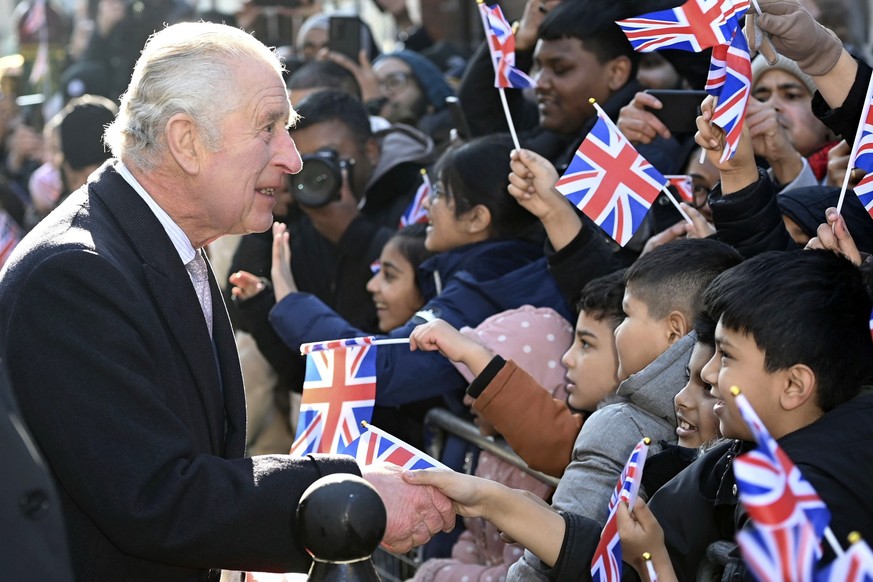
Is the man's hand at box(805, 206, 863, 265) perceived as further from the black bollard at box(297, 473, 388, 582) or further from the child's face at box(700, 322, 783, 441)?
the black bollard at box(297, 473, 388, 582)

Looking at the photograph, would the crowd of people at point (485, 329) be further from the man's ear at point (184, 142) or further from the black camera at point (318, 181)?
the black camera at point (318, 181)

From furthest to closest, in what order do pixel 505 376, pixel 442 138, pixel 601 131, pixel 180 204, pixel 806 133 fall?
pixel 442 138, pixel 806 133, pixel 601 131, pixel 505 376, pixel 180 204

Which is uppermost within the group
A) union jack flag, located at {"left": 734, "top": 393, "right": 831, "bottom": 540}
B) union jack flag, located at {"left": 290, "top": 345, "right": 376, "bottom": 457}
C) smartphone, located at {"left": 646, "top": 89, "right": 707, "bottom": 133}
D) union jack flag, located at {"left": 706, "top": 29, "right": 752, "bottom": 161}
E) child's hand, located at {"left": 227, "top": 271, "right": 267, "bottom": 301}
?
union jack flag, located at {"left": 734, "top": 393, "right": 831, "bottom": 540}

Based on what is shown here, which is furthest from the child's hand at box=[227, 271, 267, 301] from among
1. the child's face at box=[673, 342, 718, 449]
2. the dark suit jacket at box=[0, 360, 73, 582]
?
the dark suit jacket at box=[0, 360, 73, 582]

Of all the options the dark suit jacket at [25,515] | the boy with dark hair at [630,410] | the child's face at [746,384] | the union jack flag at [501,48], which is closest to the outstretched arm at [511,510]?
the boy with dark hair at [630,410]

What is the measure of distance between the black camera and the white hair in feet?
9.09

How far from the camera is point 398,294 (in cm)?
548

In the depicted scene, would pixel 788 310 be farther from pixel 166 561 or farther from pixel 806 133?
pixel 806 133

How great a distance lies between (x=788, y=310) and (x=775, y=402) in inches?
7.7

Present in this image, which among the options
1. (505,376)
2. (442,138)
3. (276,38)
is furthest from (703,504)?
(276,38)

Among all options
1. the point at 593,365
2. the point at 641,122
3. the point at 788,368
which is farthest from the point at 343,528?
the point at 641,122

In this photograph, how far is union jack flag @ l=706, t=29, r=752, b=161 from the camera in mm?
3664

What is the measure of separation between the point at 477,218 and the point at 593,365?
3.92 feet

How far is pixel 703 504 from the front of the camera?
9.73 ft
